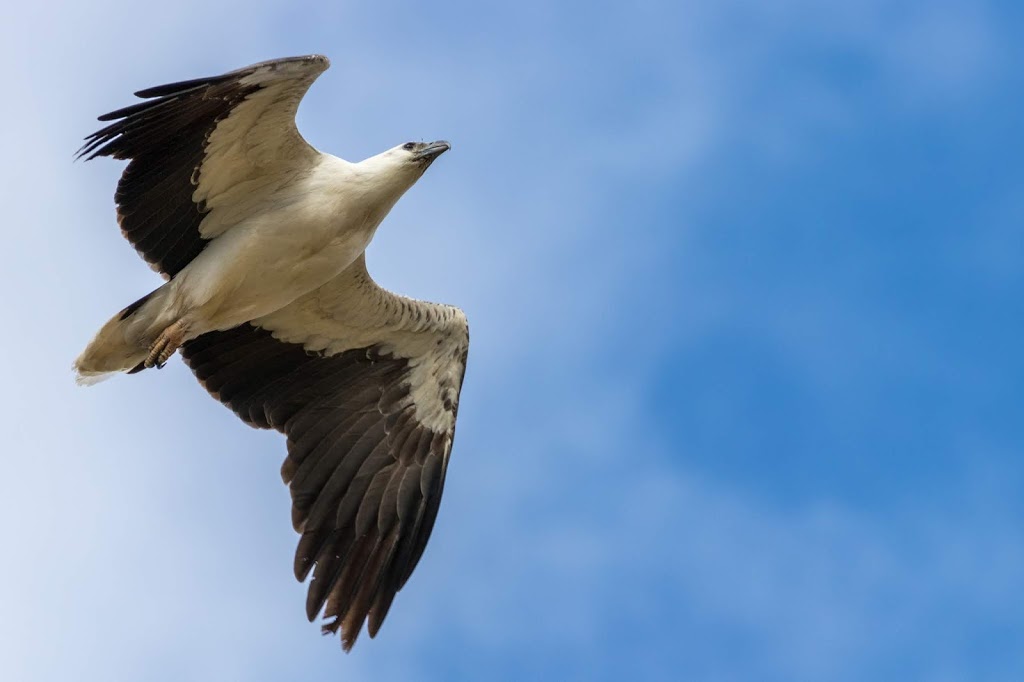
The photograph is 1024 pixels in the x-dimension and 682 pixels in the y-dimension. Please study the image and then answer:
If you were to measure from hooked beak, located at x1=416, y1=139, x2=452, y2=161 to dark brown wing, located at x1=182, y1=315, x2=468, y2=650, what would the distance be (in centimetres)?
216

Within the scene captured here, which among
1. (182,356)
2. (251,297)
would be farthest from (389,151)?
(182,356)

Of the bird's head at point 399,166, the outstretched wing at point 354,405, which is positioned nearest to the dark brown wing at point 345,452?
the outstretched wing at point 354,405

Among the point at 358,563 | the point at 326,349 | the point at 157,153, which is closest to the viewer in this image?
the point at 157,153

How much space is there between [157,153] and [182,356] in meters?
2.49

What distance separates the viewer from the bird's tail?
1448 cm

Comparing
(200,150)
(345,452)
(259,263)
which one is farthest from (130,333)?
(345,452)

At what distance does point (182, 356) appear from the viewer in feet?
51.7

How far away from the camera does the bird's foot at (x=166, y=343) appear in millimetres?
14406

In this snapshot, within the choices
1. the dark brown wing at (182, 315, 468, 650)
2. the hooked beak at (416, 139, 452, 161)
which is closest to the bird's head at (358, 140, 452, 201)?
the hooked beak at (416, 139, 452, 161)

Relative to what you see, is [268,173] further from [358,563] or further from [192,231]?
[358,563]

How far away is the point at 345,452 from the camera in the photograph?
1575 centimetres

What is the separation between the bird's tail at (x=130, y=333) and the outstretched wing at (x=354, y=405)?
3.73 feet

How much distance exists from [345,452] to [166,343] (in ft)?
7.28

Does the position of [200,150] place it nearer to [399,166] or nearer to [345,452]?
[399,166]
